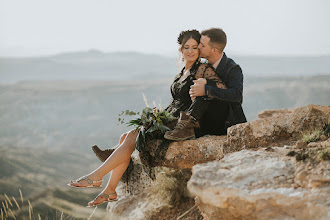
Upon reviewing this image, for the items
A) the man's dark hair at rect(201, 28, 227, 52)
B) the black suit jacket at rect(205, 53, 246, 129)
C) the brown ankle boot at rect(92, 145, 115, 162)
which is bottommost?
the brown ankle boot at rect(92, 145, 115, 162)

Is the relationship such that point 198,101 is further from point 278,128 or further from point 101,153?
point 101,153

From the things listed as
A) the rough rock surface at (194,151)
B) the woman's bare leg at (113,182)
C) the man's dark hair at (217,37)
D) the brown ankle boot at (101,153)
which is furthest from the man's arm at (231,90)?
the brown ankle boot at (101,153)

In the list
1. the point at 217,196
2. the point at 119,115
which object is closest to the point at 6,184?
the point at 119,115

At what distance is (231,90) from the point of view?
4.18 m

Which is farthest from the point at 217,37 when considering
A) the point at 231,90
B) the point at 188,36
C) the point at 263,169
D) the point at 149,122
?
the point at 263,169

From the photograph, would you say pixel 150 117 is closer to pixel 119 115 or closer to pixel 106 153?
pixel 119 115

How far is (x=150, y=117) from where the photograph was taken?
4.49 m

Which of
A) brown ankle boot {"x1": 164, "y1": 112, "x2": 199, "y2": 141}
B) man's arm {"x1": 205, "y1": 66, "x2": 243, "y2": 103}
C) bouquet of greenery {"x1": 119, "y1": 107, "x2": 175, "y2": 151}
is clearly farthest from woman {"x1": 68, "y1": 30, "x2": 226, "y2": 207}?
brown ankle boot {"x1": 164, "y1": 112, "x2": 199, "y2": 141}

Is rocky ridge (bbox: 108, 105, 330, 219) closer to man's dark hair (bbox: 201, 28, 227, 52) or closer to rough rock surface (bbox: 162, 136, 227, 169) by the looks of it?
rough rock surface (bbox: 162, 136, 227, 169)

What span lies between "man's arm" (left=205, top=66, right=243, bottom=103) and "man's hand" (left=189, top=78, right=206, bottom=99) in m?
0.05

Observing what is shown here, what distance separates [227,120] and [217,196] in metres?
1.77

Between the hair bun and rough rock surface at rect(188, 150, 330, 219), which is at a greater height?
the hair bun

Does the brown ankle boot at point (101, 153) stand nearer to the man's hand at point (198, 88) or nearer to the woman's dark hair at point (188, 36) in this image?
the man's hand at point (198, 88)

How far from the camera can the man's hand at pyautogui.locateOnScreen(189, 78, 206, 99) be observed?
160 inches
